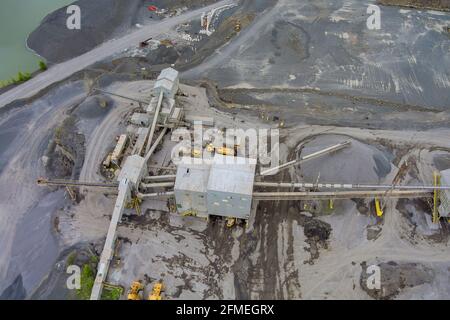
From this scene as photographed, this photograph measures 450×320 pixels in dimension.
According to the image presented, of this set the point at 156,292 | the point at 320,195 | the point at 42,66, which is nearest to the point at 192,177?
the point at 156,292

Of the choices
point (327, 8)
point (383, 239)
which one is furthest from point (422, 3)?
point (383, 239)

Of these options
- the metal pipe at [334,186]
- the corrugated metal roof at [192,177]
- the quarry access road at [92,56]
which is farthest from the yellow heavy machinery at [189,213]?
the quarry access road at [92,56]

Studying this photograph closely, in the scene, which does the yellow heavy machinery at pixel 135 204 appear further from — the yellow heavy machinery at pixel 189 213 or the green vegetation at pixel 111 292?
the green vegetation at pixel 111 292

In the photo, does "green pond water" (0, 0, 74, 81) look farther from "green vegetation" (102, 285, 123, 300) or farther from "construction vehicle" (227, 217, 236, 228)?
"construction vehicle" (227, 217, 236, 228)

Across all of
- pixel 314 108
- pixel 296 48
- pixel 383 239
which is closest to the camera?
pixel 383 239

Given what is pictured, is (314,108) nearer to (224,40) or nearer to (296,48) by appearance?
(296,48)

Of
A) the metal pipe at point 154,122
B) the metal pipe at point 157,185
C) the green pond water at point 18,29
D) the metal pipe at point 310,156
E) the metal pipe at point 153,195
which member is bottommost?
the metal pipe at point 153,195

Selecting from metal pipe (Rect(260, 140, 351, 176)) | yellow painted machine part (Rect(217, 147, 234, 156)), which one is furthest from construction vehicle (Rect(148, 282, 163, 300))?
yellow painted machine part (Rect(217, 147, 234, 156))
